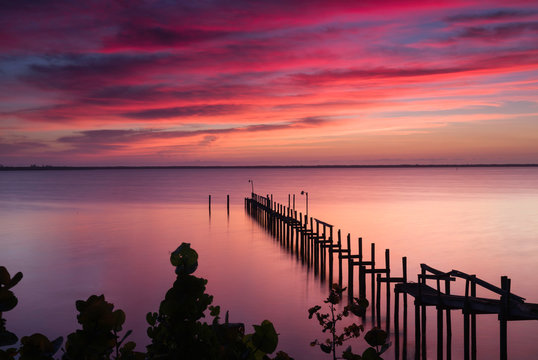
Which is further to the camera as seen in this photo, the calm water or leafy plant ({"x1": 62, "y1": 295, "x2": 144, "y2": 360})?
the calm water

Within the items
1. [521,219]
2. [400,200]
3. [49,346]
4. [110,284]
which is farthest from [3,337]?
[400,200]

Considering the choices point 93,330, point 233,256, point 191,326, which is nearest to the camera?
point 93,330

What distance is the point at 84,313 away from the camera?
7.00 feet

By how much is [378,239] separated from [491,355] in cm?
2351

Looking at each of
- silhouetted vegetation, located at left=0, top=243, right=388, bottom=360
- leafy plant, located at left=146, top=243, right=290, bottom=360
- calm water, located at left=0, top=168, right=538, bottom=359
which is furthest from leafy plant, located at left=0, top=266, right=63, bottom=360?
calm water, located at left=0, top=168, right=538, bottom=359

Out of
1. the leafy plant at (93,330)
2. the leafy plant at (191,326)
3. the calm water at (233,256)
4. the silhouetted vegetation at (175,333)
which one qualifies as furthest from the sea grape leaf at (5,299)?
the calm water at (233,256)

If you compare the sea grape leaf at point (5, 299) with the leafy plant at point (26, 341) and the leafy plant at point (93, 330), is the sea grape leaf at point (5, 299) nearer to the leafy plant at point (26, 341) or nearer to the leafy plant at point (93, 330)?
the leafy plant at point (26, 341)

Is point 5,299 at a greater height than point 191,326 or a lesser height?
greater

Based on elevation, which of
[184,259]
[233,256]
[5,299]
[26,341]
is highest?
[184,259]

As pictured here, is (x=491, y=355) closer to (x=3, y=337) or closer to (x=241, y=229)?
(x=3, y=337)

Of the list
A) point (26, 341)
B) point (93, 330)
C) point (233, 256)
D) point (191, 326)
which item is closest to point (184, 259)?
point (191, 326)

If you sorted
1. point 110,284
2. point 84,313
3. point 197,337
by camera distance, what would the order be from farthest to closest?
point 110,284, point 197,337, point 84,313

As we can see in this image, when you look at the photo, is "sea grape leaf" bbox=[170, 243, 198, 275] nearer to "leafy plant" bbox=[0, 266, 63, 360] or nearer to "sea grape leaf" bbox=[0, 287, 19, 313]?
"leafy plant" bbox=[0, 266, 63, 360]

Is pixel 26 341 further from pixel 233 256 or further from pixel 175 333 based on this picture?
pixel 233 256
